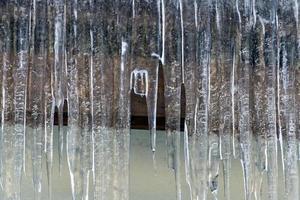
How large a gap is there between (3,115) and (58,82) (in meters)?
0.21

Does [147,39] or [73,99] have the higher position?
[147,39]

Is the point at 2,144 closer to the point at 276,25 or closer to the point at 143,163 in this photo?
the point at 143,163

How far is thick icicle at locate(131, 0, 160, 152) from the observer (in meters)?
2.90

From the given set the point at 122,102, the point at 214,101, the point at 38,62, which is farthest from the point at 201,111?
the point at 38,62

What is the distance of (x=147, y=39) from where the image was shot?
2918 millimetres

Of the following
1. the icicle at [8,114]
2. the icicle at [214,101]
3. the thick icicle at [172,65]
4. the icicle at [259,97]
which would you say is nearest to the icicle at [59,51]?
the icicle at [8,114]

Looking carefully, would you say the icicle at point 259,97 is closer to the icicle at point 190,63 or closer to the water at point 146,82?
the water at point 146,82

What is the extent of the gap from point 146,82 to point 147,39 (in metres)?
0.14

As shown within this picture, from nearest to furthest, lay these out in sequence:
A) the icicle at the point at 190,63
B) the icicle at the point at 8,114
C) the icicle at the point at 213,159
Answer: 1. the icicle at the point at 8,114
2. the icicle at the point at 190,63
3. the icicle at the point at 213,159

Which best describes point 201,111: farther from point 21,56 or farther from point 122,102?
point 21,56

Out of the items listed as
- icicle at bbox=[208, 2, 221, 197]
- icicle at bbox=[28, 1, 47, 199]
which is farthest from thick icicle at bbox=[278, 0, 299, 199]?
icicle at bbox=[28, 1, 47, 199]

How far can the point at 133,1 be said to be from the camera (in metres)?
2.91

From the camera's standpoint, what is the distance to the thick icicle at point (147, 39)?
2904 mm

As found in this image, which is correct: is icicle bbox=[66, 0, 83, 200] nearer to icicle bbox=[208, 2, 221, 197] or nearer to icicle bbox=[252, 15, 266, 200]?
icicle bbox=[208, 2, 221, 197]
